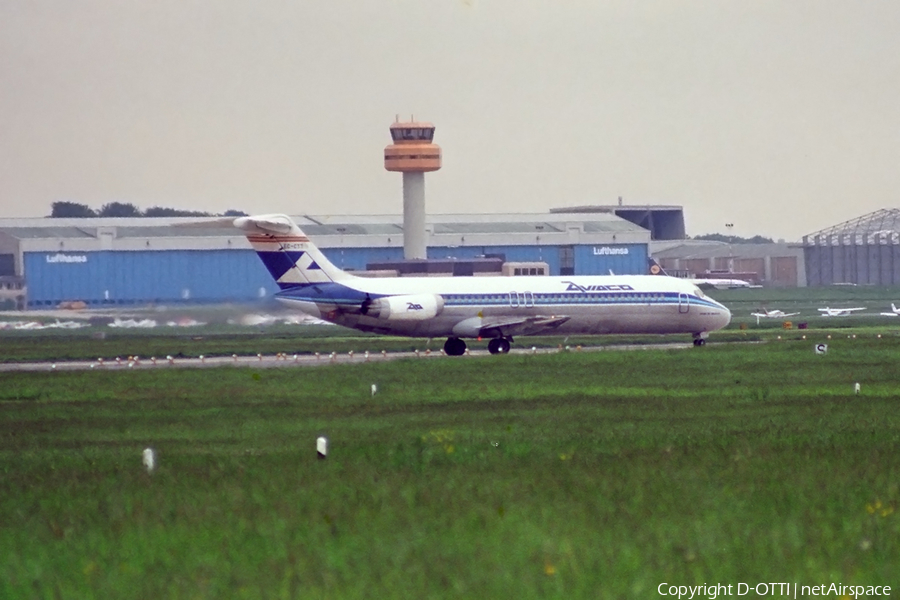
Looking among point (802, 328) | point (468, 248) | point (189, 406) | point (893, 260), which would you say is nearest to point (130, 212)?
point (468, 248)

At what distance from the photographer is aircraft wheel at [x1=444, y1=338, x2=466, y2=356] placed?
5878 cm

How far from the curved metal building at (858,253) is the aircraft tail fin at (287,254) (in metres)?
106

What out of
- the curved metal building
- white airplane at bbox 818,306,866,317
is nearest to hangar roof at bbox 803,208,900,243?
the curved metal building

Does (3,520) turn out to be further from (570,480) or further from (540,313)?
(540,313)

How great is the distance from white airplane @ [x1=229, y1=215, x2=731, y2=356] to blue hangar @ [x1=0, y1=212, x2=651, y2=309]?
107ft

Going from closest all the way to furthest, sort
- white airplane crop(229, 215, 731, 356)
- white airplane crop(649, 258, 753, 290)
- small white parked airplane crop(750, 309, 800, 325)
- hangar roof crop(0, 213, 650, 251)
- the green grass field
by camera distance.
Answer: the green grass field → white airplane crop(229, 215, 731, 356) → small white parked airplane crop(750, 309, 800, 325) → white airplane crop(649, 258, 753, 290) → hangar roof crop(0, 213, 650, 251)

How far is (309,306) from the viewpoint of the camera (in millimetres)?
56156

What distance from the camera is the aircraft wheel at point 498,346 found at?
5916 cm

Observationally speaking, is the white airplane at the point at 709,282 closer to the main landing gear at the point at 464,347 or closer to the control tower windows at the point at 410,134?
the main landing gear at the point at 464,347

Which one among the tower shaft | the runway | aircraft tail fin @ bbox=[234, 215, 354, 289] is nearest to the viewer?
the runway

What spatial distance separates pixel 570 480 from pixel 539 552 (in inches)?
191

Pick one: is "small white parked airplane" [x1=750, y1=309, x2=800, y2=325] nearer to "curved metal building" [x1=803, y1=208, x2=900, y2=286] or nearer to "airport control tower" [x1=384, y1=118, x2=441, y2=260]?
"airport control tower" [x1=384, y1=118, x2=441, y2=260]

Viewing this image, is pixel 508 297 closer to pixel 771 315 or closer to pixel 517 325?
pixel 517 325

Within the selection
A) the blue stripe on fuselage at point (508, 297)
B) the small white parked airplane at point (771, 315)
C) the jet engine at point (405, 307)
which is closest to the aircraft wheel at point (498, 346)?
the blue stripe on fuselage at point (508, 297)
